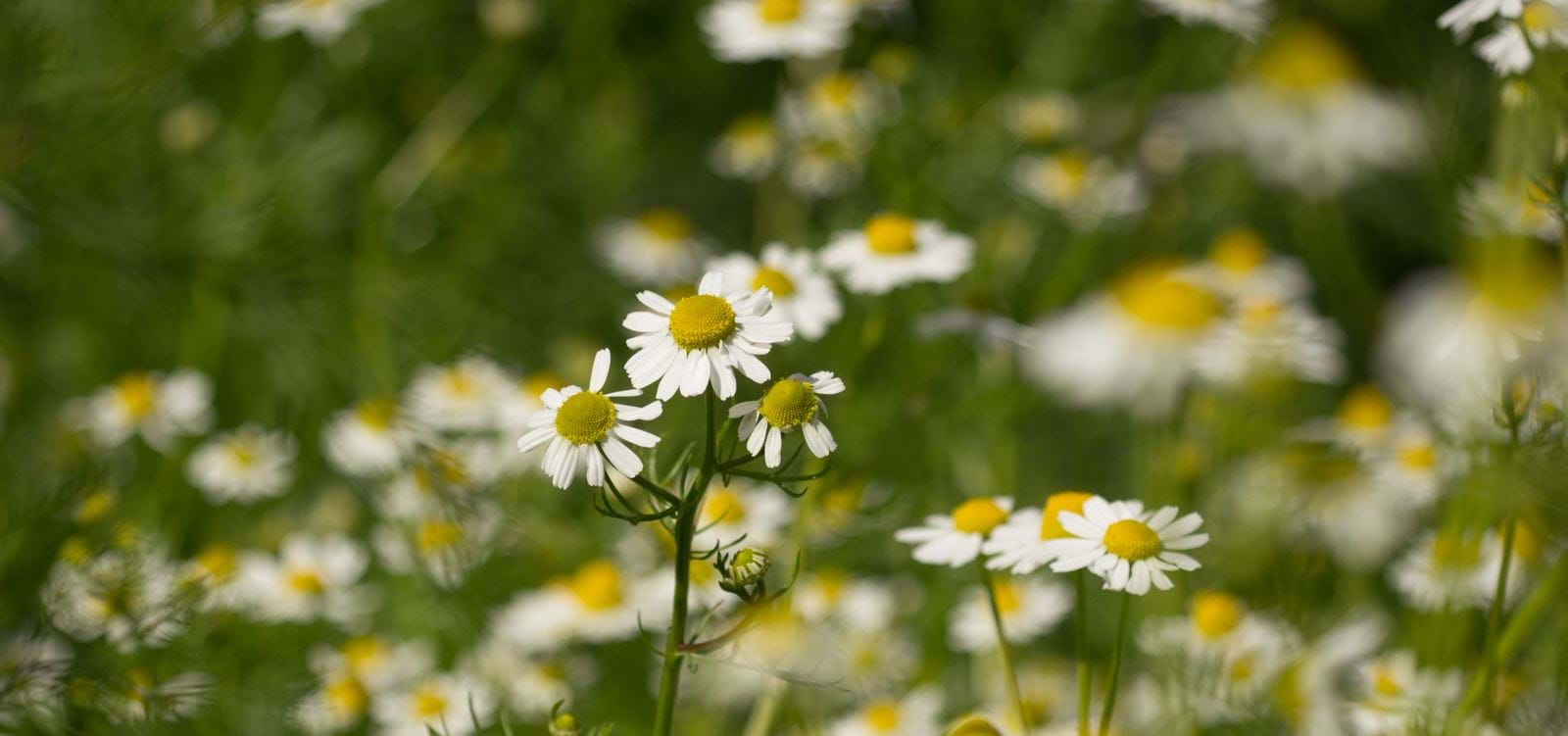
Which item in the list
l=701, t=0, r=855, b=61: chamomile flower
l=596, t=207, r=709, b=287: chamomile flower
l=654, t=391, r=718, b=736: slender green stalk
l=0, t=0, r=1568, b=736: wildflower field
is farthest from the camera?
l=596, t=207, r=709, b=287: chamomile flower

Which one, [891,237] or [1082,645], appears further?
[891,237]

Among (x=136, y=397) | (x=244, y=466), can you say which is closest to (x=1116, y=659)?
(x=244, y=466)

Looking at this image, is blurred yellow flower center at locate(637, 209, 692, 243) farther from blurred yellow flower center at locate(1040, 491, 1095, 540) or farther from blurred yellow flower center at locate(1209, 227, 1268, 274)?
blurred yellow flower center at locate(1040, 491, 1095, 540)

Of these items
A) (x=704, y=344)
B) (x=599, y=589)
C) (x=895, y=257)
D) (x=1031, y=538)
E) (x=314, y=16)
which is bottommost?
(x=599, y=589)

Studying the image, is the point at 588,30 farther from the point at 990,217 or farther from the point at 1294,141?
the point at 1294,141

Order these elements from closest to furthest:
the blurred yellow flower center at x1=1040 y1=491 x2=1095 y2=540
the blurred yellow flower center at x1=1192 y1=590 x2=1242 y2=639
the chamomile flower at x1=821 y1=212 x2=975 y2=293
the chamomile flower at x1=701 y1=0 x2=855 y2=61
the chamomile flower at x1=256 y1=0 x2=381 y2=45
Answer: the blurred yellow flower center at x1=1040 y1=491 x2=1095 y2=540
the blurred yellow flower center at x1=1192 y1=590 x2=1242 y2=639
the chamomile flower at x1=821 y1=212 x2=975 y2=293
the chamomile flower at x1=701 y1=0 x2=855 y2=61
the chamomile flower at x1=256 y1=0 x2=381 y2=45

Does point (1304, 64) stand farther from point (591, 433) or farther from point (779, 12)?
point (591, 433)

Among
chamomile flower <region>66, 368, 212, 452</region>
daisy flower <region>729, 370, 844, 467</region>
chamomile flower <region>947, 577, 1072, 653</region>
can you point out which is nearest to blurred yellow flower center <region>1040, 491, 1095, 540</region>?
daisy flower <region>729, 370, 844, 467</region>
